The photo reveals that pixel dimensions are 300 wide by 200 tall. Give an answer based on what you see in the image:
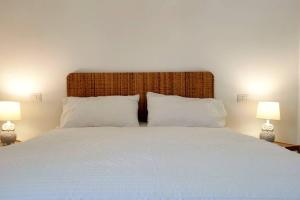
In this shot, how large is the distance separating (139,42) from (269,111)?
1602 millimetres

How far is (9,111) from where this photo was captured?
2.76m

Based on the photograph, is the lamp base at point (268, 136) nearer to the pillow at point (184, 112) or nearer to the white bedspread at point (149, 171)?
the pillow at point (184, 112)

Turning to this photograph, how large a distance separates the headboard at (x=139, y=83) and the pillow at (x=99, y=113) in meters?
0.26

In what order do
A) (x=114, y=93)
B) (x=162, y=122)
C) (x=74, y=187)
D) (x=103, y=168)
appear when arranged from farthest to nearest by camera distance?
(x=114, y=93), (x=162, y=122), (x=103, y=168), (x=74, y=187)

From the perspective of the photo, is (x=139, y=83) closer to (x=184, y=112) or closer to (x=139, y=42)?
(x=139, y=42)

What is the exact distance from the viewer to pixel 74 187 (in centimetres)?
107

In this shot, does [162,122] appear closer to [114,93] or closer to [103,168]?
[114,93]

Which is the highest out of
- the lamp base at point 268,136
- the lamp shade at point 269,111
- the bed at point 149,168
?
the lamp shade at point 269,111

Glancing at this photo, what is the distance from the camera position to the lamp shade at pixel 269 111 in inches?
111

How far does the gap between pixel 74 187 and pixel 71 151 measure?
571 millimetres

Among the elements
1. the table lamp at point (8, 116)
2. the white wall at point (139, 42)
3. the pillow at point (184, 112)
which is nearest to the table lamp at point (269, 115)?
the white wall at point (139, 42)

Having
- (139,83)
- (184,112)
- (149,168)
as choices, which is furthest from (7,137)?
(149,168)

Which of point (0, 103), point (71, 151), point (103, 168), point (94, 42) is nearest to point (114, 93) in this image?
point (94, 42)

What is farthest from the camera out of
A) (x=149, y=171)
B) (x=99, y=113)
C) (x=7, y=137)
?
(x=7, y=137)
